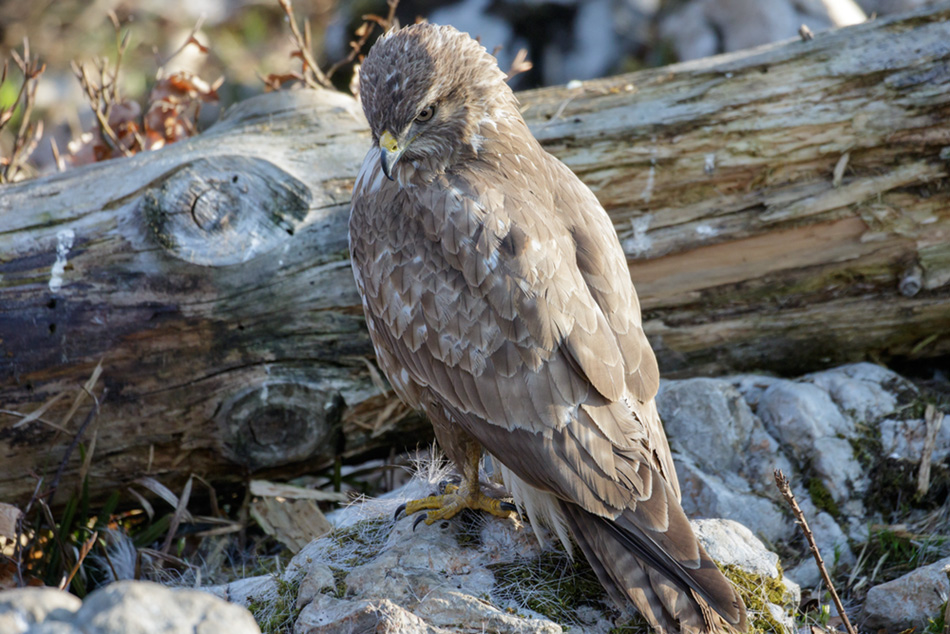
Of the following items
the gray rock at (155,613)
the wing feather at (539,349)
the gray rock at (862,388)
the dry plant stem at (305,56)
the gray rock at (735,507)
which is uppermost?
the dry plant stem at (305,56)

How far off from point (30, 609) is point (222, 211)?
2236mm

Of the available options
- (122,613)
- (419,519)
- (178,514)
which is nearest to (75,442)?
(178,514)

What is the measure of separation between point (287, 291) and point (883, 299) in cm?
277

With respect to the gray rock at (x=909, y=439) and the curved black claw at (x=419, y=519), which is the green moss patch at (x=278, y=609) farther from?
the gray rock at (x=909, y=439)

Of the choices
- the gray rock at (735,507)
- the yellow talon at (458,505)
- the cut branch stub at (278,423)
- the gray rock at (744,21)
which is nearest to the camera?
the yellow talon at (458,505)

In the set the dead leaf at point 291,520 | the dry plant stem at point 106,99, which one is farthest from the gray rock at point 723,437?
the dry plant stem at point 106,99

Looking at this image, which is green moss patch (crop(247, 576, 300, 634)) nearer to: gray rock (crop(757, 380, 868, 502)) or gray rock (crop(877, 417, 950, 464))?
gray rock (crop(757, 380, 868, 502))

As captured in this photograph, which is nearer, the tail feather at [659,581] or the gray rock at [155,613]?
the gray rock at [155,613]

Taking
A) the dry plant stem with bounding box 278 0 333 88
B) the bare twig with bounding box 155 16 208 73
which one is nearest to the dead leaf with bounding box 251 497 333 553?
the dry plant stem with bounding box 278 0 333 88

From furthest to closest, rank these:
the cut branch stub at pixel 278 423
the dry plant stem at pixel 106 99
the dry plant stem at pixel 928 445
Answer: the dry plant stem at pixel 106 99 → the cut branch stub at pixel 278 423 → the dry plant stem at pixel 928 445

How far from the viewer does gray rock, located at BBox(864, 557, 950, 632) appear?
2795mm

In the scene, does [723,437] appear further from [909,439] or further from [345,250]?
[345,250]

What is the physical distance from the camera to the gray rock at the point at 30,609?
1443mm

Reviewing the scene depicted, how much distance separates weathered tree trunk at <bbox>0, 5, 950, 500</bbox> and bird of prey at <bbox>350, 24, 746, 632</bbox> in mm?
618
